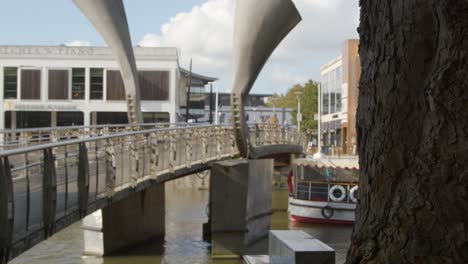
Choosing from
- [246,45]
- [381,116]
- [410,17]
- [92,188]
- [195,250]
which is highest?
[246,45]

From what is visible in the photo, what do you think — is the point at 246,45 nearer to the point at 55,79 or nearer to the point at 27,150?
the point at 27,150

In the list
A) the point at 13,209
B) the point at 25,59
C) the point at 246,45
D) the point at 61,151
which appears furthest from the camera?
the point at 25,59

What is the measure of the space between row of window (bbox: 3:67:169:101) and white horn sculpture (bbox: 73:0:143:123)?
32.0m

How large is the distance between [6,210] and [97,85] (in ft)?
163

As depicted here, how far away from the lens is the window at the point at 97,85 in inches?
2233

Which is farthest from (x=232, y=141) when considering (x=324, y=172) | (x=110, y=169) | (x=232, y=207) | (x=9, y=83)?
(x=9, y=83)

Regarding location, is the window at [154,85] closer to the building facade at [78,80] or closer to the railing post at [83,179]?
the building facade at [78,80]

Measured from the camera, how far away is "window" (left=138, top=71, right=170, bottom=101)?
57.1 metres

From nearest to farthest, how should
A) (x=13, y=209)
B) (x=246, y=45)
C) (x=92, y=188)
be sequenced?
(x=13, y=209) < (x=92, y=188) < (x=246, y=45)

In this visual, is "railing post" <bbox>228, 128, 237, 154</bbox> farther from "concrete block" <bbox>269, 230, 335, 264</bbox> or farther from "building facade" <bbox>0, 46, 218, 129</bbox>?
"building facade" <bbox>0, 46, 218, 129</bbox>

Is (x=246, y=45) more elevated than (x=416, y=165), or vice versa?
(x=246, y=45)

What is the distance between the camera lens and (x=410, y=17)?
4.87 meters

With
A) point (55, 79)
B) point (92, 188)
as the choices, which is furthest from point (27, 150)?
point (55, 79)

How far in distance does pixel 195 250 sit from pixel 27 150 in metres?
14.0
